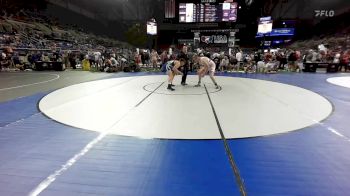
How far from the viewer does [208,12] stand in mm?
21234

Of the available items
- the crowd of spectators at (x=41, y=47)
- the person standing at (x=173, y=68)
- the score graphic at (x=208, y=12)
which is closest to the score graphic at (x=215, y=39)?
the score graphic at (x=208, y=12)

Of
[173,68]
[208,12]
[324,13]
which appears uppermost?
[324,13]

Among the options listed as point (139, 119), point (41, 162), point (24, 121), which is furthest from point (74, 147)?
point (24, 121)

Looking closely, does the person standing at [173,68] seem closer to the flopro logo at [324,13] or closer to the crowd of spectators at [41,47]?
the crowd of spectators at [41,47]

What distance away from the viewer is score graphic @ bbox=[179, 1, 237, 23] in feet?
68.7

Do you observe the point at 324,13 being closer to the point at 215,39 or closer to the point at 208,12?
the point at 215,39

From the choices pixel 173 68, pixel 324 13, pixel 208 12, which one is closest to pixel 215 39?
pixel 208 12

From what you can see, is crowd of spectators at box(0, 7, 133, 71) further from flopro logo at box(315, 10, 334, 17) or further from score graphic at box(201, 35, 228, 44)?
flopro logo at box(315, 10, 334, 17)

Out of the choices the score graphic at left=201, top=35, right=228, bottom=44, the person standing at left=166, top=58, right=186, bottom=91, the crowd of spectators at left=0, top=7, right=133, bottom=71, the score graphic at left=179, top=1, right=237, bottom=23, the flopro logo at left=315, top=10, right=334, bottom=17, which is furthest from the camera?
the flopro logo at left=315, top=10, right=334, bottom=17

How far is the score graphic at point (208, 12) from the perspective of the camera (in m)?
21.0

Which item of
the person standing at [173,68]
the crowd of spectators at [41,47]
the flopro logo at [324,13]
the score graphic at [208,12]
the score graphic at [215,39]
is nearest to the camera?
the person standing at [173,68]

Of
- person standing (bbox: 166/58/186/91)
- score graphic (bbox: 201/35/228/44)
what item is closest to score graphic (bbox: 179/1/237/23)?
score graphic (bbox: 201/35/228/44)

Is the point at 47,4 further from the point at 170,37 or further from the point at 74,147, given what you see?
the point at 74,147

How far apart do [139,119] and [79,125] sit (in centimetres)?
104
